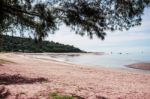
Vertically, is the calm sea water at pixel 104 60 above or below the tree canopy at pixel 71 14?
below

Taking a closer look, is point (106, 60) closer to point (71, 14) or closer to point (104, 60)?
point (104, 60)

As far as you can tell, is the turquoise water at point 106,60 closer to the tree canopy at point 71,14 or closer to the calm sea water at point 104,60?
the calm sea water at point 104,60

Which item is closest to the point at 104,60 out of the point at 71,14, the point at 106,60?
the point at 106,60

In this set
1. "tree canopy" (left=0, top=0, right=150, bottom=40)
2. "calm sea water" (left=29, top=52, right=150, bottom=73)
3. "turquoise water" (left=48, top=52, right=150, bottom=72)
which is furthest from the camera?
"turquoise water" (left=48, top=52, right=150, bottom=72)

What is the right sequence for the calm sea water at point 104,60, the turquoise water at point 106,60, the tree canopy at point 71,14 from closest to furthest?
the tree canopy at point 71,14
the calm sea water at point 104,60
the turquoise water at point 106,60

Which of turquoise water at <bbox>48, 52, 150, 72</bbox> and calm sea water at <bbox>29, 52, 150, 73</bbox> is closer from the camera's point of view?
calm sea water at <bbox>29, 52, 150, 73</bbox>

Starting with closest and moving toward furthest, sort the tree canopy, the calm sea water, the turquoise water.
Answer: the tree canopy, the calm sea water, the turquoise water

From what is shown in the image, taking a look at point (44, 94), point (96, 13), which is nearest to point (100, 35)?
point (96, 13)

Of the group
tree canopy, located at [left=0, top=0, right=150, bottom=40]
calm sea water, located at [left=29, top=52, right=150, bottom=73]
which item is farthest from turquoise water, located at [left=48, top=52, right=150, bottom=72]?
tree canopy, located at [left=0, top=0, right=150, bottom=40]

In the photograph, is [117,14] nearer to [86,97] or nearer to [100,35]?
[100,35]

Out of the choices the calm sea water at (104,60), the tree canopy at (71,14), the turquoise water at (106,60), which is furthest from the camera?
the turquoise water at (106,60)

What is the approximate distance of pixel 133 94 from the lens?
52.3ft

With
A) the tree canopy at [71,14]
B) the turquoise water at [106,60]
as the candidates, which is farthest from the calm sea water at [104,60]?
the tree canopy at [71,14]

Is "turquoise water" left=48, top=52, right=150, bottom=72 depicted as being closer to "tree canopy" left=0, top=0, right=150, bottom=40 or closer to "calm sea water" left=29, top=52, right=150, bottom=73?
"calm sea water" left=29, top=52, right=150, bottom=73
